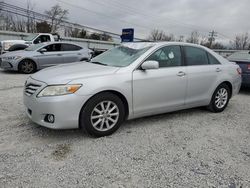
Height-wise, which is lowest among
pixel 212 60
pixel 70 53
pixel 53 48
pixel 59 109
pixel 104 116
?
pixel 104 116

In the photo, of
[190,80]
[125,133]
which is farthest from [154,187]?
[190,80]

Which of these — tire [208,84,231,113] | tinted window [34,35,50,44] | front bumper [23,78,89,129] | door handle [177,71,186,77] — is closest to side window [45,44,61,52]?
tinted window [34,35,50,44]

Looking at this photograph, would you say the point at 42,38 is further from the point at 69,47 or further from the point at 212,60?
the point at 212,60

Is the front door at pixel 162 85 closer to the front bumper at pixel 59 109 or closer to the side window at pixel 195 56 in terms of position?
the side window at pixel 195 56

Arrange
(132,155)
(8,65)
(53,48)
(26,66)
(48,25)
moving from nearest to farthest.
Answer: (132,155) → (8,65) → (26,66) → (53,48) → (48,25)

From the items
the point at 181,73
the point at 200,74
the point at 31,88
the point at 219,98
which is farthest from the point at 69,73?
the point at 219,98

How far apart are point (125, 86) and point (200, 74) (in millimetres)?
1720

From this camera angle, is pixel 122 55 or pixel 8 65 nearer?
pixel 122 55

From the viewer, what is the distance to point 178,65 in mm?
4211

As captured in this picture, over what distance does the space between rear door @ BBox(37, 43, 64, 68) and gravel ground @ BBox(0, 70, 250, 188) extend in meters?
5.43

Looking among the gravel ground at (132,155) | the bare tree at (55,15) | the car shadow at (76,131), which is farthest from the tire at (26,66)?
the bare tree at (55,15)

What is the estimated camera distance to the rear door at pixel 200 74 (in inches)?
171

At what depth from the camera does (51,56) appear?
9.59 meters

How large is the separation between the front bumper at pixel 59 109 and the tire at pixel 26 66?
21.5 ft
